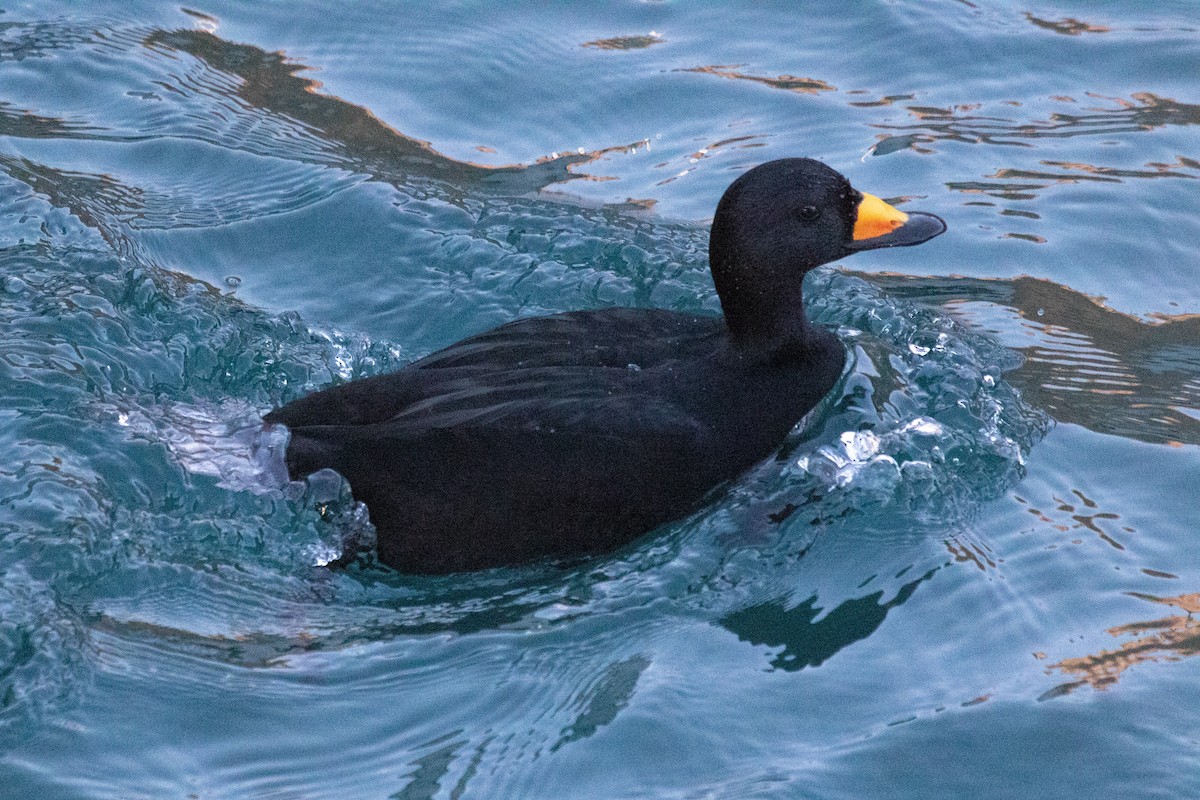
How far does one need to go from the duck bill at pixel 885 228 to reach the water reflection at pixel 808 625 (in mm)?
1107

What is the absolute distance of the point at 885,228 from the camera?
4.74 m

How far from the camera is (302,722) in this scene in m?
3.69

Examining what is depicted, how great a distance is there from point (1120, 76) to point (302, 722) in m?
5.02

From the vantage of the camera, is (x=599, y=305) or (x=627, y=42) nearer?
(x=599, y=305)

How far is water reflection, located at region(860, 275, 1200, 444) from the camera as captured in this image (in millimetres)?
5059

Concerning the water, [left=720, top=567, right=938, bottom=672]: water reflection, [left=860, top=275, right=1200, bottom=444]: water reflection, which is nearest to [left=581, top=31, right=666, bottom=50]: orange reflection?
the water

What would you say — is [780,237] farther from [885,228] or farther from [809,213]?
[885,228]

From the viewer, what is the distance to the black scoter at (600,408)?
13.7ft

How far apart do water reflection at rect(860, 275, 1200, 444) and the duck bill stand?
0.76 m

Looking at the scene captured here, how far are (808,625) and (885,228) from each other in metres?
1.37

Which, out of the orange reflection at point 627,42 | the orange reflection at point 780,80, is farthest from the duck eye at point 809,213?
the orange reflection at point 627,42

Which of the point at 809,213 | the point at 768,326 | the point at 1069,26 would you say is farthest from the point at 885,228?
the point at 1069,26

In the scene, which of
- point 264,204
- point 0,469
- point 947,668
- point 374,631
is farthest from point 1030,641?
point 264,204

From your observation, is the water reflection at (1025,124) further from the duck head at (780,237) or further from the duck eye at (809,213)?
the duck eye at (809,213)
